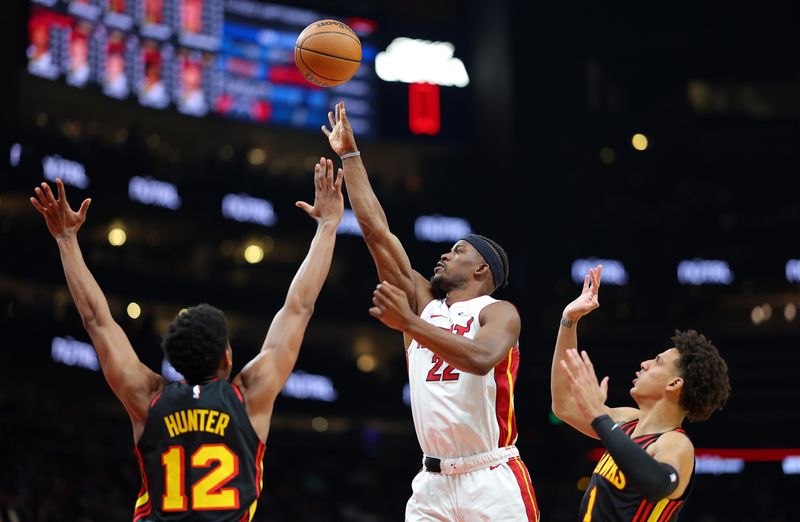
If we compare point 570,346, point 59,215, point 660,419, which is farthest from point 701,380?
point 59,215

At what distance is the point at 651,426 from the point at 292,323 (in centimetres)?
208

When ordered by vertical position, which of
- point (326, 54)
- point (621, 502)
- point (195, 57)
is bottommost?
point (621, 502)

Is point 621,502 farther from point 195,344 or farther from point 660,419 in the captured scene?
point 195,344

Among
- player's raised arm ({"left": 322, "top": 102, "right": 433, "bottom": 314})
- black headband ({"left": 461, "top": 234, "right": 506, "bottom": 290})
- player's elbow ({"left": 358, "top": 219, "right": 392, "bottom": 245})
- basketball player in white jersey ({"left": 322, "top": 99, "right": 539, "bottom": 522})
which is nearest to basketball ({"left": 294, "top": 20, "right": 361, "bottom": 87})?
player's raised arm ({"left": 322, "top": 102, "right": 433, "bottom": 314})

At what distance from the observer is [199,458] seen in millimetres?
4887

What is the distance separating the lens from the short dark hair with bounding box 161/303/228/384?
5.01 meters

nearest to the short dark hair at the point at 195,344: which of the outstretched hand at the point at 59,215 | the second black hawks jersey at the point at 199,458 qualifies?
the second black hawks jersey at the point at 199,458

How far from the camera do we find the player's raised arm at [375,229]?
684 cm

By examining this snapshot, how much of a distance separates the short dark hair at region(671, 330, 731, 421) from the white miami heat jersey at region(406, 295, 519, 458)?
1.00 m

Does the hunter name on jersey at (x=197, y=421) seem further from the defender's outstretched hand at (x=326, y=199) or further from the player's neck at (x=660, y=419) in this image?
the player's neck at (x=660, y=419)

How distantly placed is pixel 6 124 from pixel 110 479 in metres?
7.14

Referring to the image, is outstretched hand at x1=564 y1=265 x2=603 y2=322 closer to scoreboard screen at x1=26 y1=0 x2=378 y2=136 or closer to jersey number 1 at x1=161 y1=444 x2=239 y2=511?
jersey number 1 at x1=161 y1=444 x2=239 y2=511

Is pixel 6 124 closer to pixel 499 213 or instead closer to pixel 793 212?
pixel 499 213

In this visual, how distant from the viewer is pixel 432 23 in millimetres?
32938
